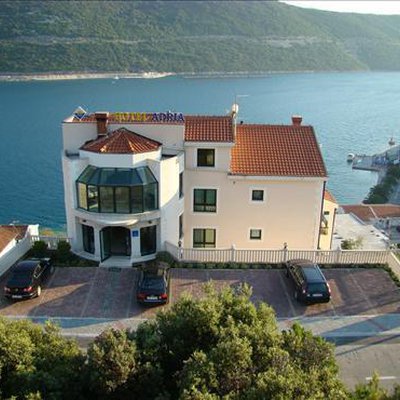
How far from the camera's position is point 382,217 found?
219ft

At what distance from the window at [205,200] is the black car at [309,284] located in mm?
7881

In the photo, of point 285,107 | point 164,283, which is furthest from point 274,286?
point 285,107

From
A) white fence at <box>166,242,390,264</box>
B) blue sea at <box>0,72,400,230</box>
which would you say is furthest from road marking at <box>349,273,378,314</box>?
blue sea at <box>0,72,400,230</box>

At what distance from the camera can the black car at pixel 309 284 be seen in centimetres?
2455

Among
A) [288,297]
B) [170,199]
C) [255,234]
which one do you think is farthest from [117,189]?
[288,297]

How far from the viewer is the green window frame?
109 ft

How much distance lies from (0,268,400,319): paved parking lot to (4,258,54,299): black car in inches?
16.6

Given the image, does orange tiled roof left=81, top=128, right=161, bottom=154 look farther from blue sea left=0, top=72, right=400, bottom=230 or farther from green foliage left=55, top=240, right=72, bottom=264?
blue sea left=0, top=72, right=400, bottom=230

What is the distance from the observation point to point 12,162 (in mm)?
98812

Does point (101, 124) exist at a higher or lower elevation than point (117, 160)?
higher

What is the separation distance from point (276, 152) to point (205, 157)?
467 centimetres

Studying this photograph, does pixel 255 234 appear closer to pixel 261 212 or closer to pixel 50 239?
pixel 261 212

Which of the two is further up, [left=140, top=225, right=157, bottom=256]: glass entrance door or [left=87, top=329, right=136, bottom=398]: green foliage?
[left=87, top=329, right=136, bottom=398]: green foliage

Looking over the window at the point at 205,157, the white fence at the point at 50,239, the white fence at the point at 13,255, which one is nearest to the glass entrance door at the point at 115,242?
the white fence at the point at 50,239
